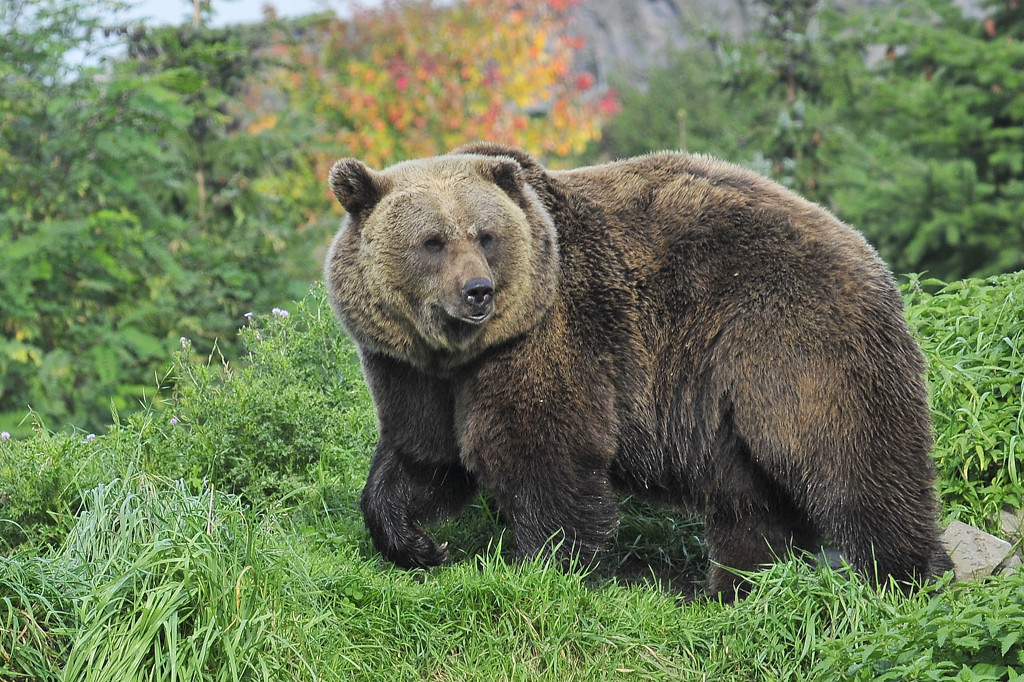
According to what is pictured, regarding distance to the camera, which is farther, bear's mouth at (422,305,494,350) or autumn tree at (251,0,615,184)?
Result: autumn tree at (251,0,615,184)

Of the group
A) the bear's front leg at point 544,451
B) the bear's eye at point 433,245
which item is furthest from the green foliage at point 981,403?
the bear's eye at point 433,245

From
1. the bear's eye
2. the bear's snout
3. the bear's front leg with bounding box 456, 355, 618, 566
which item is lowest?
the bear's front leg with bounding box 456, 355, 618, 566

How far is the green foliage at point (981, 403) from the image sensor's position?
503 centimetres

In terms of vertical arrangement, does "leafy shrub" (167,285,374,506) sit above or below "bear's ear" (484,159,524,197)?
below

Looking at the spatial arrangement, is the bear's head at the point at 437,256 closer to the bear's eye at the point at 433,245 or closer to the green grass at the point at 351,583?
the bear's eye at the point at 433,245

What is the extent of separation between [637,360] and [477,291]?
827 millimetres

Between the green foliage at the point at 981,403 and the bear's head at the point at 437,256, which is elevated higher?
Answer: the bear's head at the point at 437,256

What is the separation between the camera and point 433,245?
14.9 ft

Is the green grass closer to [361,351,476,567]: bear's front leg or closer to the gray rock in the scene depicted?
[361,351,476,567]: bear's front leg

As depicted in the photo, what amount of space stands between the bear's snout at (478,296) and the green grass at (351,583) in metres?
1.00

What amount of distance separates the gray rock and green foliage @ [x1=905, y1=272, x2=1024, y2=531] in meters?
0.29

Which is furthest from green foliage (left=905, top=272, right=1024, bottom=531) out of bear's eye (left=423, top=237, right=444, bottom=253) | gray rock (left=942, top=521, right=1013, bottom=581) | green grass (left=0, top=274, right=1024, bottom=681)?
bear's eye (left=423, top=237, right=444, bottom=253)

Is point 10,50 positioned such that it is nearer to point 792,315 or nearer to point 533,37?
point 792,315

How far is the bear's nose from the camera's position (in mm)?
4289
